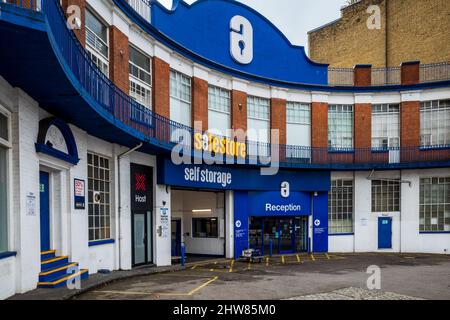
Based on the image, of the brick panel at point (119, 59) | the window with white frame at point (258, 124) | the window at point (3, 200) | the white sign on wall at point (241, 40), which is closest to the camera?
the window at point (3, 200)

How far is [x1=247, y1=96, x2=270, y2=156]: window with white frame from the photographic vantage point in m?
21.7

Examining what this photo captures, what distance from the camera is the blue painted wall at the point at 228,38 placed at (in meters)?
17.8

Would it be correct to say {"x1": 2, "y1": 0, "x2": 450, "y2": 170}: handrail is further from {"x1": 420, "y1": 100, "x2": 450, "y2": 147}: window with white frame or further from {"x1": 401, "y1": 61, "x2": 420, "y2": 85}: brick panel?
{"x1": 401, "y1": 61, "x2": 420, "y2": 85}: brick panel

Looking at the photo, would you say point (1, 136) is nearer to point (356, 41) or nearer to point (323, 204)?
point (323, 204)

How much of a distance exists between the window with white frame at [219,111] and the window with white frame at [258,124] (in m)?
1.39

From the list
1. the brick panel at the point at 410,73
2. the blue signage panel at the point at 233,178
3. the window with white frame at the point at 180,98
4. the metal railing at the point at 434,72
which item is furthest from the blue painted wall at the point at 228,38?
the metal railing at the point at 434,72

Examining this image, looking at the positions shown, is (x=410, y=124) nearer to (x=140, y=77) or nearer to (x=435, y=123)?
(x=435, y=123)

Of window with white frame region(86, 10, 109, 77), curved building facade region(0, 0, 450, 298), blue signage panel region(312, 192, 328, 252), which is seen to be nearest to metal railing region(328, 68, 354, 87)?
curved building facade region(0, 0, 450, 298)

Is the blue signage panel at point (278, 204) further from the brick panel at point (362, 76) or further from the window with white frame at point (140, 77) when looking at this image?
the window with white frame at point (140, 77)

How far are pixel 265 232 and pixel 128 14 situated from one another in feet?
41.1

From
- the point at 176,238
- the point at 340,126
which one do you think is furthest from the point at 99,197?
the point at 340,126

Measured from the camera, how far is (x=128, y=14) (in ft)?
47.7

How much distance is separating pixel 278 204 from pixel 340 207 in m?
4.08
